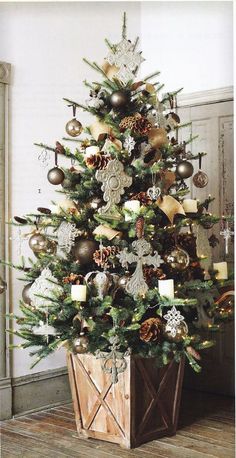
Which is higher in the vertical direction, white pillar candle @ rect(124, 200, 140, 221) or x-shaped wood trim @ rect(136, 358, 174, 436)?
white pillar candle @ rect(124, 200, 140, 221)

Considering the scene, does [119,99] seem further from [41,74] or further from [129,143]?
[41,74]

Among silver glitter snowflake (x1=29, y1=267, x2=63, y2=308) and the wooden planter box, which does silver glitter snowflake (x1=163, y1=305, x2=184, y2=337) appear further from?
silver glitter snowflake (x1=29, y1=267, x2=63, y2=308)

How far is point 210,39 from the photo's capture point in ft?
12.9

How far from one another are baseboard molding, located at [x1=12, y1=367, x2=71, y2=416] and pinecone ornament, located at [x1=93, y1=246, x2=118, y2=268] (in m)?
1.05

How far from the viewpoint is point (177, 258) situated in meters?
2.98

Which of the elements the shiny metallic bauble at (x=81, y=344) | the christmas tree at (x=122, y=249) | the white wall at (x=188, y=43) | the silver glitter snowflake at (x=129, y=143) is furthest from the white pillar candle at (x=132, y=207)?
the white wall at (x=188, y=43)

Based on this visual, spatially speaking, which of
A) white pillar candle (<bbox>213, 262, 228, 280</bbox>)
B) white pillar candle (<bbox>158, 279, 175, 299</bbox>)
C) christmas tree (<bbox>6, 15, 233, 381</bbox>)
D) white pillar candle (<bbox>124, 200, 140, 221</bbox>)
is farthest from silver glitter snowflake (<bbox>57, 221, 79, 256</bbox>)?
white pillar candle (<bbox>213, 262, 228, 280</bbox>)

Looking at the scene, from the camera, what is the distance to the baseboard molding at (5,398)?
347 centimetres

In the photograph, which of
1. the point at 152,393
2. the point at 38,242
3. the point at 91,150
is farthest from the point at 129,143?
the point at 152,393

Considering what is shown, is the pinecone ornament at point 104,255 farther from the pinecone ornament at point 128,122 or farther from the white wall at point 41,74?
the white wall at point 41,74

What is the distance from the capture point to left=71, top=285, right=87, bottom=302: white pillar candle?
115 inches

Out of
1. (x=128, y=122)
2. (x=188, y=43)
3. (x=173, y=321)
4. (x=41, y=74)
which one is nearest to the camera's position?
(x=173, y=321)

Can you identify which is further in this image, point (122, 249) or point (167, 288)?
point (122, 249)

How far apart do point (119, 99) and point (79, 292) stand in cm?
95
